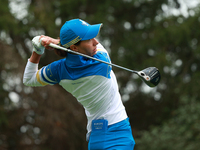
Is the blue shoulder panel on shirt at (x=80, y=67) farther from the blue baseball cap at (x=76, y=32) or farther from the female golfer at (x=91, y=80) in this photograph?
the blue baseball cap at (x=76, y=32)

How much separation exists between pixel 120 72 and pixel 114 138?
8541 millimetres

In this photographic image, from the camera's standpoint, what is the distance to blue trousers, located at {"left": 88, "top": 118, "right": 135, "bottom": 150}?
319cm

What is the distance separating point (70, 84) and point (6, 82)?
7384mm

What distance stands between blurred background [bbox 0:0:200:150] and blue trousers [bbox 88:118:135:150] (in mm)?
5602

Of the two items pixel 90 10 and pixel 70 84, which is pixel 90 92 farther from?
pixel 90 10

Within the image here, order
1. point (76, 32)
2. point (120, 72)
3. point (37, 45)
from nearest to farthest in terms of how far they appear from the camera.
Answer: point (76, 32), point (37, 45), point (120, 72)

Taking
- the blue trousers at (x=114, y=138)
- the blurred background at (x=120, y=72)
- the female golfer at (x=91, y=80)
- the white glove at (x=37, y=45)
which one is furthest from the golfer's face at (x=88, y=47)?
the blurred background at (x=120, y=72)

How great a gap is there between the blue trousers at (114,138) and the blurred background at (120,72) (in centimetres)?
560

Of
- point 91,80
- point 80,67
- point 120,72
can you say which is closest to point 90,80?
point 91,80

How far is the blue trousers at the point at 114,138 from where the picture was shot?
3.19 metres

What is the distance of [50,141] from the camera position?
420 inches

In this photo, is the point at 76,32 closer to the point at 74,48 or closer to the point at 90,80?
the point at 74,48

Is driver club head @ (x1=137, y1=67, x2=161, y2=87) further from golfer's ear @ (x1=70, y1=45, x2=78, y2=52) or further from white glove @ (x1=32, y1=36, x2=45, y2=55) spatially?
white glove @ (x1=32, y1=36, x2=45, y2=55)

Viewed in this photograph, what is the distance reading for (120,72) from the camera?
38.4 ft
